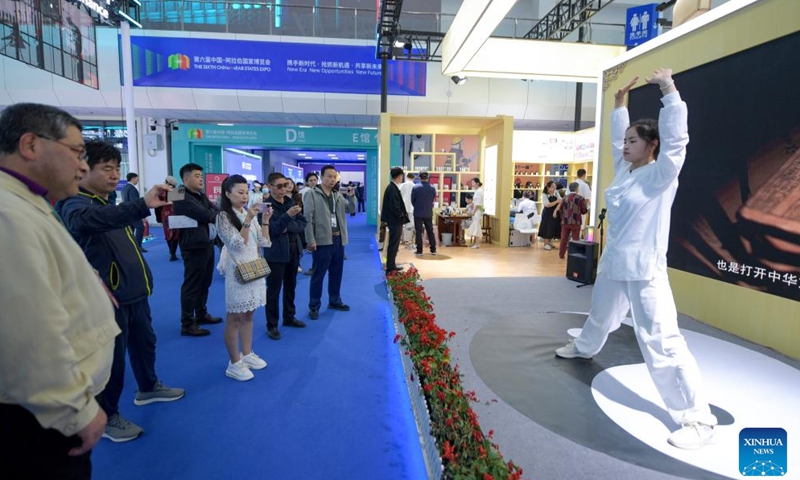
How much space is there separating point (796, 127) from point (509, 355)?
292 cm

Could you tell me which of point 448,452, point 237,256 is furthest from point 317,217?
point 448,452

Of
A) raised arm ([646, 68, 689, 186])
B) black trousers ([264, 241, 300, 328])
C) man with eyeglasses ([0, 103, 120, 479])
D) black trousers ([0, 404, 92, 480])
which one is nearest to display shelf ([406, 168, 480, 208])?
black trousers ([264, 241, 300, 328])

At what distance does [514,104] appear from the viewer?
12.2 metres

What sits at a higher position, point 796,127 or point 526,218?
point 796,127

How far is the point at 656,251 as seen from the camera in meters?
2.35

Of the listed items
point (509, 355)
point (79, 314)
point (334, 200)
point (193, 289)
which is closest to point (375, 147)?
point (334, 200)

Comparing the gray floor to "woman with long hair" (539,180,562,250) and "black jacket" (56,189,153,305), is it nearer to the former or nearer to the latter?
"black jacket" (56,189,153,305)

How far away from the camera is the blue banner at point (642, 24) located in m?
7.73

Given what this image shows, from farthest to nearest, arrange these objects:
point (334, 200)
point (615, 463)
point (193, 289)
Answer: point (334, 200) → point (193, 289) → point (615, 463)

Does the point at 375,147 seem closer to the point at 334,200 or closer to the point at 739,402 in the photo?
the point at 334,200

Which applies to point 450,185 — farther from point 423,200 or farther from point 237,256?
point 237,256

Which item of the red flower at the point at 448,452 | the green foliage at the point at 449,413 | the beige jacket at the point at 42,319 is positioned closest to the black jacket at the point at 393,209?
the green foliage at the point at 449,413

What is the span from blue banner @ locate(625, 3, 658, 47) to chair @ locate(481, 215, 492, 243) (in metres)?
4.52

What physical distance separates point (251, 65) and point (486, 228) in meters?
6.92
